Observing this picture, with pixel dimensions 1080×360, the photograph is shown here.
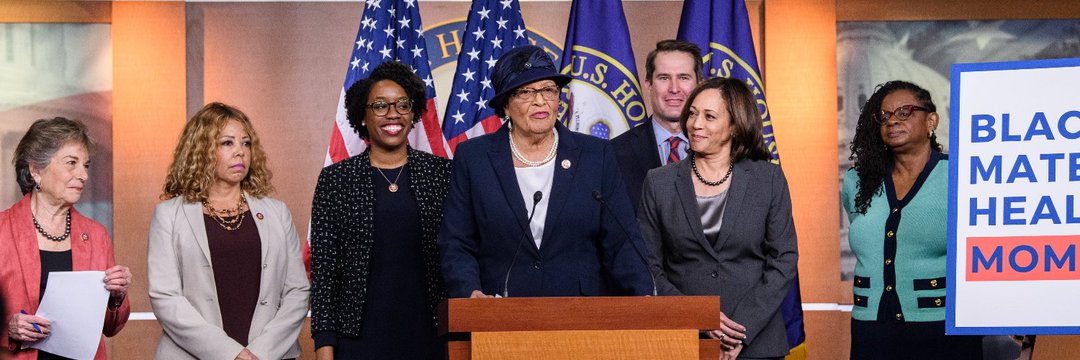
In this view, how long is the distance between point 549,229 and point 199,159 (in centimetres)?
134

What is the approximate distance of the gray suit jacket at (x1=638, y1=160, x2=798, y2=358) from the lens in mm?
3707

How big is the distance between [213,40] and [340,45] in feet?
2.12

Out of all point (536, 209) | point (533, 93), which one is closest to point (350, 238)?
point (536, 209)

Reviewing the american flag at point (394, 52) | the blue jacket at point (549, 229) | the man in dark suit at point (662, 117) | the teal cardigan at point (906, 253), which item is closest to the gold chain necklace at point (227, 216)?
the blue jacket at point (549, 229)

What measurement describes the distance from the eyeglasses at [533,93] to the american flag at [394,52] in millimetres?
1672

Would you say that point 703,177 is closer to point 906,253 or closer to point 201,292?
point 906,253

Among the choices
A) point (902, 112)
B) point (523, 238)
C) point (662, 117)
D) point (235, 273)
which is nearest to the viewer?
point (523, 238)

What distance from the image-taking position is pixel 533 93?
3570mm

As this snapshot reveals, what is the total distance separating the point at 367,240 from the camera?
3.94 meters

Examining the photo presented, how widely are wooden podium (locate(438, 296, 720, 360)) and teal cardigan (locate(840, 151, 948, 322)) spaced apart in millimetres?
1483

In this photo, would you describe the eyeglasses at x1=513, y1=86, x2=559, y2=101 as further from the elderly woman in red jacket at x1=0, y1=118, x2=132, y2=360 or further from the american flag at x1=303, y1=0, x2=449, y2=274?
the american flag at x1=303, y1=0, x2=449, y2=274

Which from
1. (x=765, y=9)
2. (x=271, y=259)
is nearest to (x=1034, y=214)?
(x=271, y=259)

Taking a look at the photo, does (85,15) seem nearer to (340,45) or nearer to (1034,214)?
(340,45)

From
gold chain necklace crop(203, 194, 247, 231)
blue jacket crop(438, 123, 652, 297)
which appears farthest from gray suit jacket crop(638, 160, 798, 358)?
gold chain necklace crop(203, 194, 247, 231)
